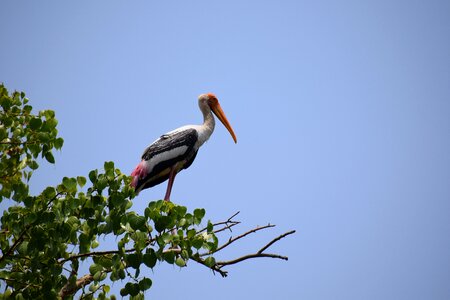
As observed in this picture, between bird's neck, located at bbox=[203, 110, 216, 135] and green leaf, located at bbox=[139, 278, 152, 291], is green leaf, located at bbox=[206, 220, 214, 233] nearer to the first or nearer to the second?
green leaf, located at bbox=[139, 278, 152, 291]

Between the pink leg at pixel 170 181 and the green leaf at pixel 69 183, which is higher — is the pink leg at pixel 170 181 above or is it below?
above

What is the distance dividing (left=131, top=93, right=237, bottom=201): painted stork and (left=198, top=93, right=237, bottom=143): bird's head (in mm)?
386

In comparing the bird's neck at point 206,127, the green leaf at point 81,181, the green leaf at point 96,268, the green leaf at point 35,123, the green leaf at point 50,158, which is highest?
the bird's neck at point 206,127

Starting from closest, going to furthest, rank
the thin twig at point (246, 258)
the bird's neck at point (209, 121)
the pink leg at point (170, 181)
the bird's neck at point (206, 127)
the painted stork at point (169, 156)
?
the thin twig at point (246, 258)
the painted stork at point (169, 156)
the pink leg at point (170, 181)
the bird's neck at point (206, 127)
the bird's neck at point (209, 121)

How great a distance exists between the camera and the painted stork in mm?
7980

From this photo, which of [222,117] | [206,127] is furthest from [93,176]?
[222,117]

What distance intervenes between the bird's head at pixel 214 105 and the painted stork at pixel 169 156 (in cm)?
39

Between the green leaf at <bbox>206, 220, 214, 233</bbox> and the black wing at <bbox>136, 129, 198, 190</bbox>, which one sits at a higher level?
the black wing at <bbox>136, 129, 198, 190</bbox>

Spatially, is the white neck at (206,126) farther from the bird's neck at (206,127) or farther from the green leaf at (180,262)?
the green leaf at (180,262)

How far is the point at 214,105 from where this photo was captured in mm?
9117

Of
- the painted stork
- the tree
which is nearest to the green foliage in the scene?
the tree

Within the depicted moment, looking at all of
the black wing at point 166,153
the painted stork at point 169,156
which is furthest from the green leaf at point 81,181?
the black wing at point 166,153

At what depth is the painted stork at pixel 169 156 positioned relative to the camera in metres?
7.98

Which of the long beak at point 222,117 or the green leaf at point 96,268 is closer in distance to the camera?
the green leaf at point 96,268
